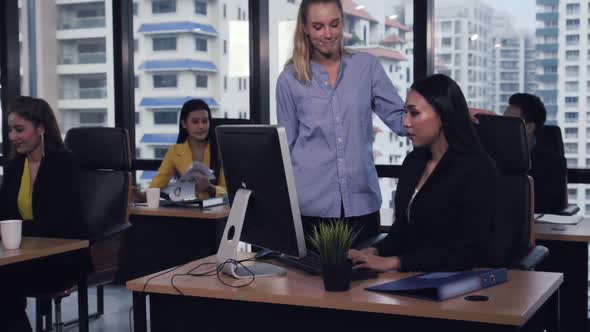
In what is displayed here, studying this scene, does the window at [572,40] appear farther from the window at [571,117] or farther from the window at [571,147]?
the window at [571,147]

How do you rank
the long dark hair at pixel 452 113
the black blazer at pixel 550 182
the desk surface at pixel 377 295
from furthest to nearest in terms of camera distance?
the black blazer at pixel 550 182 < the long dark hair at pixel 452 113 < the desk surface at pixel 377 295

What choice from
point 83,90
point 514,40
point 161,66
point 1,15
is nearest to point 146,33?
point 161,66

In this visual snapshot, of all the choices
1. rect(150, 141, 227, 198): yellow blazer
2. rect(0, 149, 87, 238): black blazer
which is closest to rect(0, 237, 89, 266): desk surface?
rect(0, 149, 87, 238): black blazer

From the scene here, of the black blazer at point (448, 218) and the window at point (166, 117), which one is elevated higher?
the window at point (166, 117)

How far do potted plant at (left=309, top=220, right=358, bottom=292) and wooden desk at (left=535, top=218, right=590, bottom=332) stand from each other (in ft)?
5.20

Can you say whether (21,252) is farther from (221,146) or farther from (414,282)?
(414,282)

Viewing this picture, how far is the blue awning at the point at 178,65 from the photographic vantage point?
525 cm

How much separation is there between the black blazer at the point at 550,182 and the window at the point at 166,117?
2694 mm

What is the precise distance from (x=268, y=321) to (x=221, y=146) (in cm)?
56

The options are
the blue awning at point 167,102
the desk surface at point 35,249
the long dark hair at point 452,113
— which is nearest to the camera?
the long dark hair at point 452,113

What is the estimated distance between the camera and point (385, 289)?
76.9 inches

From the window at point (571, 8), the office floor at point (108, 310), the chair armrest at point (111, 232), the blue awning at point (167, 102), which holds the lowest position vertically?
the office floor at point (108, 310)

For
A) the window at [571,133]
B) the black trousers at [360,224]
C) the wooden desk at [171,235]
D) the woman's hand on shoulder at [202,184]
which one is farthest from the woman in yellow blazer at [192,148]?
the window at [571,133]

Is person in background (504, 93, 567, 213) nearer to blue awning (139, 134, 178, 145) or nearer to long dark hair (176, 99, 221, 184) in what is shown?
long dark hair (176, 99, 221, 184)
